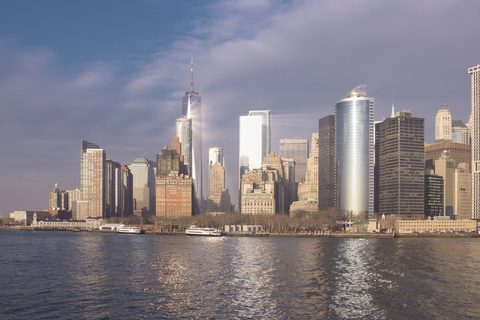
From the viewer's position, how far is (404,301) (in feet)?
220

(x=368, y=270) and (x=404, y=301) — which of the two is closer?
(x=404, y=301)

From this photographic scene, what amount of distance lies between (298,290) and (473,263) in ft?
201

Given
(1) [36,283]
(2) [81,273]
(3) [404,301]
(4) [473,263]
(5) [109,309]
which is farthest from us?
(4) [473,263]

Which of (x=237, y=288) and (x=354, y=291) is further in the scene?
(x=237, y=288)

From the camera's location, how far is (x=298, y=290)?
7344cm

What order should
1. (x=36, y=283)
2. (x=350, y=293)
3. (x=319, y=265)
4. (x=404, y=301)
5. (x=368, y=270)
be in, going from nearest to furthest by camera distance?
1. (x=404, y=301)
2. (x=350, y=293)
3. (x=36, y=283)
4. (x=368, y=270)
5. (x=319, y=265)

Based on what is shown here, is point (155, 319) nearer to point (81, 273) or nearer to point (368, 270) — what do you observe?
point (81, 273)

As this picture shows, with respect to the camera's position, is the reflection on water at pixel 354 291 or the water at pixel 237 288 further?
the reflection on water at pixel 354 291

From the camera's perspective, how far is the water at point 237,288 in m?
59.8

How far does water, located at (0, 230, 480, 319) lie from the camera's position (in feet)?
196

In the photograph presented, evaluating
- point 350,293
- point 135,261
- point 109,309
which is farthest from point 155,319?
point 135,261

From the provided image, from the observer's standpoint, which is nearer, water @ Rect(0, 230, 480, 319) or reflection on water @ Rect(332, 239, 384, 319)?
water @ Rect(0, 230, 480, 319)

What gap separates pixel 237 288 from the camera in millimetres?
75250

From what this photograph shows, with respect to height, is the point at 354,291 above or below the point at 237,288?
below
